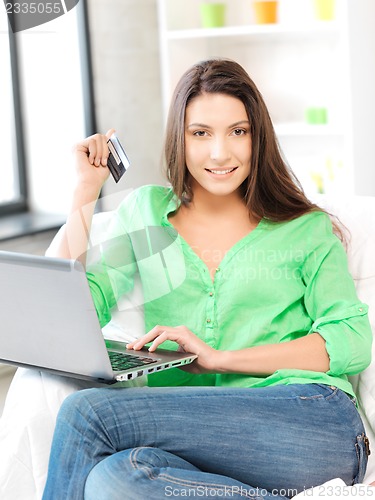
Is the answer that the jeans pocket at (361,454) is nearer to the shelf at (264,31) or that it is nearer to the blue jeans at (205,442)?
the blue jeans at (205,442)

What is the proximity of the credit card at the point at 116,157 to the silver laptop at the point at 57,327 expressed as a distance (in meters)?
0.45

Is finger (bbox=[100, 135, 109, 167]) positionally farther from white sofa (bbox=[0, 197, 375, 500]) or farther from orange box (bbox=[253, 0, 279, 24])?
orange box (bbox=[253, 0, 279, 24])

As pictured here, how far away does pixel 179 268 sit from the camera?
1.77m

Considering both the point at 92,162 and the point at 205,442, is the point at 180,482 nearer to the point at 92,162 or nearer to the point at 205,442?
the point at 205,442

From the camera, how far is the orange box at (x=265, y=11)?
10.3 feet

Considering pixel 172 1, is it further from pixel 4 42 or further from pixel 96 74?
pixel 4 42

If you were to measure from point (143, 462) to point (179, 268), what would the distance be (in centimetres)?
50

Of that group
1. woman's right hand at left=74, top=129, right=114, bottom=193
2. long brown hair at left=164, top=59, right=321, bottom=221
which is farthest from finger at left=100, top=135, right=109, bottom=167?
long brown hair at left=164, top=59, right=321, bottom=221

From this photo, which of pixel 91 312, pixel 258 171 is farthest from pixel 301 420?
pixel 258 171

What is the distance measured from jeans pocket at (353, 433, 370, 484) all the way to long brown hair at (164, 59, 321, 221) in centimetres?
47

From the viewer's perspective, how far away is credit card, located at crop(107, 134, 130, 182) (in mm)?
1821

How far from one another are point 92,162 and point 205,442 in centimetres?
65

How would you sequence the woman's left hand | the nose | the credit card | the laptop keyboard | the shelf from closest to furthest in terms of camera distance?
the laptop keyboard → the woman's left hand → the nose → the credit card → the shelf

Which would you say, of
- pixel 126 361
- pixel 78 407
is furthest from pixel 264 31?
pixel 78 407
